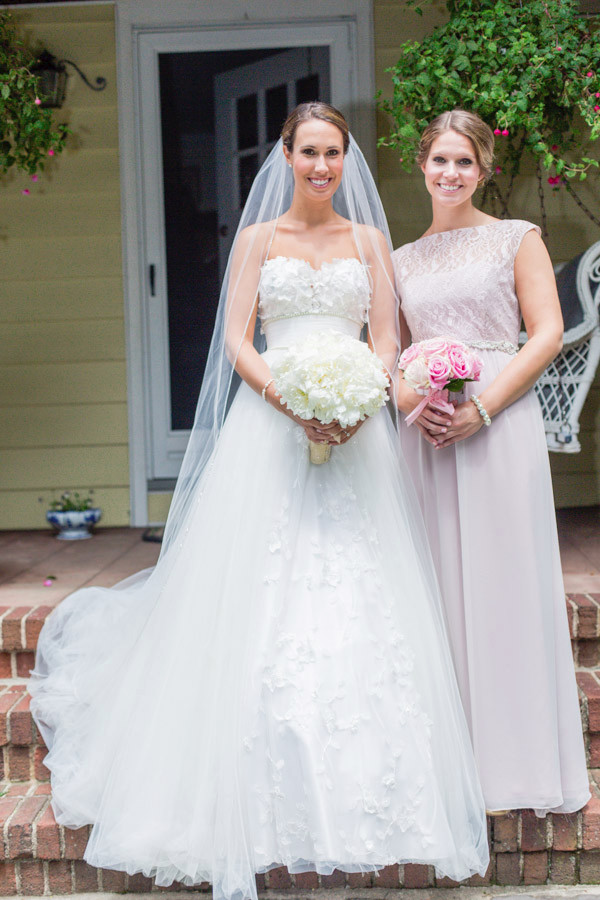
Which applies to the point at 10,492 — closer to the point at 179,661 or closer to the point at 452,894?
the point at 179,661

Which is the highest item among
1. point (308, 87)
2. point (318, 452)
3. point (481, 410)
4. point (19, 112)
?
point (308, 87)

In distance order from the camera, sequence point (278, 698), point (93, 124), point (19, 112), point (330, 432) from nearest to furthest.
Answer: point (278, 698), point (330, 432), point (19, 112), point (93, 124)

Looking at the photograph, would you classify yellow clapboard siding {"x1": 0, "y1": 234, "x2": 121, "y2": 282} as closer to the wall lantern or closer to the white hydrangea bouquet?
the wall lantern

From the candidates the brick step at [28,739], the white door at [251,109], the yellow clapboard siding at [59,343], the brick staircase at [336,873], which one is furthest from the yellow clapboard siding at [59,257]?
the brick staircase at [336,873]

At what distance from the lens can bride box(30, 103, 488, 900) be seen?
199 cm

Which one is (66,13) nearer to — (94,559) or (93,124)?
(93,124)

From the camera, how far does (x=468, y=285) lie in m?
2.30

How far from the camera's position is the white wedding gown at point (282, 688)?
6.50 ft

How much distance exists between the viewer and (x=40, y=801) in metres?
2.41

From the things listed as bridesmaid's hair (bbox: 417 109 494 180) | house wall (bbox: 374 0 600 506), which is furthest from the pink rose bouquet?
house wall (bbox: 374 0 600 506)

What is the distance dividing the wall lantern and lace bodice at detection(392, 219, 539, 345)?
9.39 feet

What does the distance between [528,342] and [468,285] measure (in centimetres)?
24

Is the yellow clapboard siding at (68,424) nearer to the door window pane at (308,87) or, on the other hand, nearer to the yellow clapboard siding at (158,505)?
the yellow clapboard siding at (158,505)

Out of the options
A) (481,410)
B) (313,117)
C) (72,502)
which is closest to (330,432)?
(481,410)
